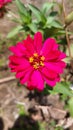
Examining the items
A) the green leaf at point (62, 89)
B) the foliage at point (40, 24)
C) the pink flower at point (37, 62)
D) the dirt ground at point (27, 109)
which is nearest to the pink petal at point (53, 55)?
the pink flower at point (37, 62)

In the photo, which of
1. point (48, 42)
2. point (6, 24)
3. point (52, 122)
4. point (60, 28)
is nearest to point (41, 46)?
point (48, 42)

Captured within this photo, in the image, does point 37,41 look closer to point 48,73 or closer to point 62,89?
point 48,73

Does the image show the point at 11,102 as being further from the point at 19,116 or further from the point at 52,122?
the point at 52,122

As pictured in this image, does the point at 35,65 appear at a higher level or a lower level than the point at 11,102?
higher

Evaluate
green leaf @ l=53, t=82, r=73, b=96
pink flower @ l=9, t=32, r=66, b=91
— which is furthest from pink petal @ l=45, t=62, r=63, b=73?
green leaf @ l=53, t=82, r=73, b=96

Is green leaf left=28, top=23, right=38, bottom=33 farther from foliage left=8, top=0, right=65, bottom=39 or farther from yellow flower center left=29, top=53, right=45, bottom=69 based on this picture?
yellow flower center left=29, top=53, right=45, bottom=69

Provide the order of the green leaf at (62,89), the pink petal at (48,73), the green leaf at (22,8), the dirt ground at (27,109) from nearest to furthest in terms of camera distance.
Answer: the pink petal at (48,73) → the green leaf at (62,89) → the green leaf at (22,8) → the dirt ground at (27,109)

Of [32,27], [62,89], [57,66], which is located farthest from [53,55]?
[32,27]

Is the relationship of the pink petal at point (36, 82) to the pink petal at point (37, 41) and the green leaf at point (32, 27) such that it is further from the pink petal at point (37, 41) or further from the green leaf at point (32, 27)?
the green leaf at point (32, 27)
